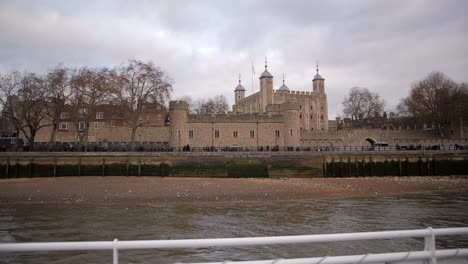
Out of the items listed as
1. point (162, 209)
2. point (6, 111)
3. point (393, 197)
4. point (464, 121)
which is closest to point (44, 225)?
point (162, 209)

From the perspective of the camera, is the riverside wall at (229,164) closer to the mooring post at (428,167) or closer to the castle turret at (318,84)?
the mooring post at (428,167)

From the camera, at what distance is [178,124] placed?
165 ft

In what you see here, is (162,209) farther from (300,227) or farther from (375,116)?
(375,116)

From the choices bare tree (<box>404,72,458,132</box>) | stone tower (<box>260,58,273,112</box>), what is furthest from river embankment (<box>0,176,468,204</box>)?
stone tower (<box>260,58,273,112</box>)

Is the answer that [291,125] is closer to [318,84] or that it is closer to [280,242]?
[318,84]

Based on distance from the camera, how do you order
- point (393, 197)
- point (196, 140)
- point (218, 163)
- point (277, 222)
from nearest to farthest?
1. point (277, 222)
2. point (393, 197)
3. point (218, 163)
4. point (196, 140)

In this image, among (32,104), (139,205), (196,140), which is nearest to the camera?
(139,205)

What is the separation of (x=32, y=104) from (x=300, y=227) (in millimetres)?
36077

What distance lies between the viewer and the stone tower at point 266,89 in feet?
285

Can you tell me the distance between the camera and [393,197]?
2636cm

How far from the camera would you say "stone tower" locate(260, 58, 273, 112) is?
285 ft

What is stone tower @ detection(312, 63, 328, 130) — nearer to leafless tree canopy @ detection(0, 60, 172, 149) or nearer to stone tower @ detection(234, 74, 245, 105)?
stone tower @ detection(234, 74, 245, 105)

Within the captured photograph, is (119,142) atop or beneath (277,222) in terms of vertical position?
atop

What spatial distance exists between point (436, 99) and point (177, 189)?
5477 cm
